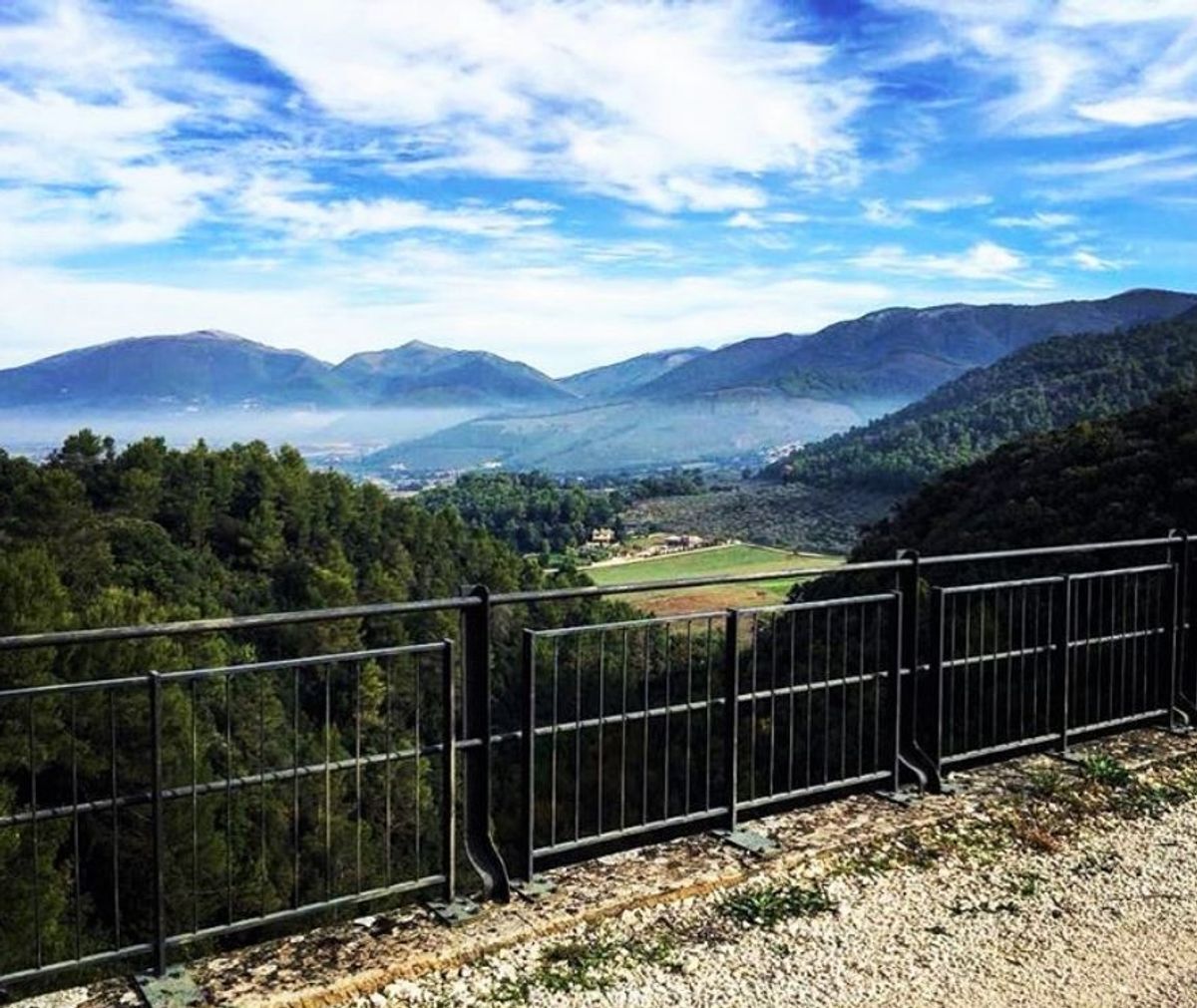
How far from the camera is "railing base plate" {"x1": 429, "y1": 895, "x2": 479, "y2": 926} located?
3.84 metres

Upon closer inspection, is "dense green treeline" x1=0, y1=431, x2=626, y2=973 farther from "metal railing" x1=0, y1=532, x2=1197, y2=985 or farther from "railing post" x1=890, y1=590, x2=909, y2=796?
"railing post" x1=890, y1=590, x2=909, y2=796

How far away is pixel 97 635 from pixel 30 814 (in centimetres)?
53

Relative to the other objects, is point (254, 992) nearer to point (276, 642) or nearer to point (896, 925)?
point (896, 925)

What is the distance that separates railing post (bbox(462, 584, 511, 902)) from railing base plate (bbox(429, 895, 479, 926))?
0.08 meters

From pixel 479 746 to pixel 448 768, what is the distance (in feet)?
0.73

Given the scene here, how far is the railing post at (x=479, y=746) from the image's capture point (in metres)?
3.95

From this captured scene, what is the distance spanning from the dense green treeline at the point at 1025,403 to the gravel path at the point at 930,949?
73.2 meters

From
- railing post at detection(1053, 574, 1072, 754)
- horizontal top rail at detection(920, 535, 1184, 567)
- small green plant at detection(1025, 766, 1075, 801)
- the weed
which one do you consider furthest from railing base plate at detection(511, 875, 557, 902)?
railing post at detection(1053, 574, 1072, 754)

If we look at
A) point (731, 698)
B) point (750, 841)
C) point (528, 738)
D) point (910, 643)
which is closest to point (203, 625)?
point (528, 738)

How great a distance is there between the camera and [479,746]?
13.3ft

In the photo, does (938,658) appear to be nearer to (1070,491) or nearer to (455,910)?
(455,910)

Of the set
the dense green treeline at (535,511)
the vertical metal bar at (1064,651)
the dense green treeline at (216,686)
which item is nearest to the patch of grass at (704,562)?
the dense green treeline at (216,686)

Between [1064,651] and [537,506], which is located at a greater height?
[1064,651]

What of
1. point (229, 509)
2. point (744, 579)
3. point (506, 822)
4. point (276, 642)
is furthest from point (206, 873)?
point (229, 509)
